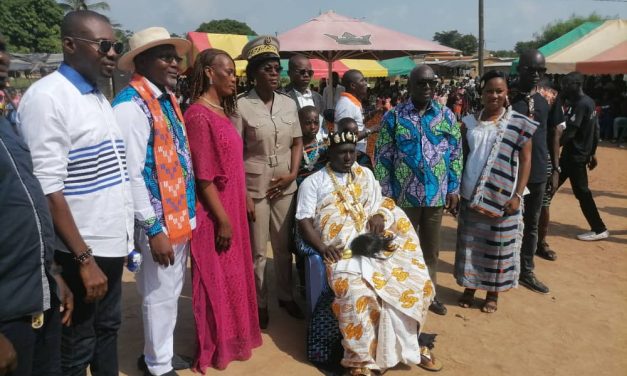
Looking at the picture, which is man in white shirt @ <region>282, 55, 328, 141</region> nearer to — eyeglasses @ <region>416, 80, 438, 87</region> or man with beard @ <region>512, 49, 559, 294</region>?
eyeglasses @ <region>416, 80, 438, 87</region>

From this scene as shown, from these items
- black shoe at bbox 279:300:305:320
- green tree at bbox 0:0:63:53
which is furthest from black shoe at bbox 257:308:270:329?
green tree at bbox 0:0:63:53

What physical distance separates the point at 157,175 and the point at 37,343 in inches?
39.4

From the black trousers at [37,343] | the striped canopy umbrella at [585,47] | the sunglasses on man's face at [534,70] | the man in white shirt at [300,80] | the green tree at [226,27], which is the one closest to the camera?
the black trousers at [37,343]

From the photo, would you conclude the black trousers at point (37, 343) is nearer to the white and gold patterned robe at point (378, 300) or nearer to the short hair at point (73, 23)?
the short hair at point (73, 23)

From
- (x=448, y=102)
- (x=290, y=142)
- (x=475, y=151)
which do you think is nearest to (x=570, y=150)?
(x=475, y=151)

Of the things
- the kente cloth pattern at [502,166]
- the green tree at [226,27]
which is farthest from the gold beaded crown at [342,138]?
the green tree at [226,27]

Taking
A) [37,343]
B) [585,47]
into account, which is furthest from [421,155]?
[585,47]

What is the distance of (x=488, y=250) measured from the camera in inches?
159

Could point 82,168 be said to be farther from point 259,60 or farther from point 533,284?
point 533,284

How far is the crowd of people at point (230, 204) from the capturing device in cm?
196

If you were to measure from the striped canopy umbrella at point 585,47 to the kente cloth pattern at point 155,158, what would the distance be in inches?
412

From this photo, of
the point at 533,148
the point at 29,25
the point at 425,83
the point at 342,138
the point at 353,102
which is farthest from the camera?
the point at 29,25

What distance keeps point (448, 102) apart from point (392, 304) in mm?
13251

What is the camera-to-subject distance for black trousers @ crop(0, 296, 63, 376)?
1.68m
